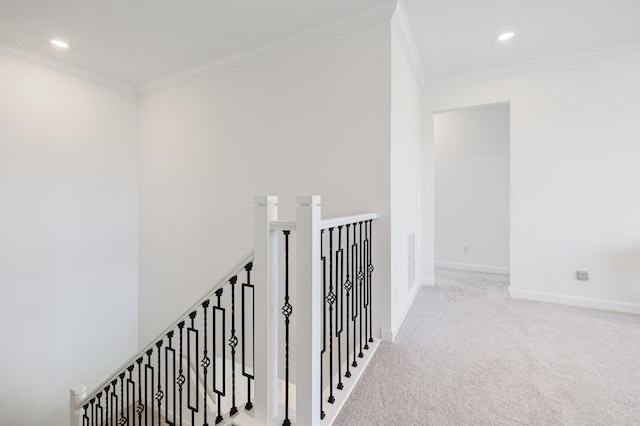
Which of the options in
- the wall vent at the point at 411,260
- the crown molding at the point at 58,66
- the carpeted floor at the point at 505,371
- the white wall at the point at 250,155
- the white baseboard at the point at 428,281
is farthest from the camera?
the white baseboard at the point at 428,281

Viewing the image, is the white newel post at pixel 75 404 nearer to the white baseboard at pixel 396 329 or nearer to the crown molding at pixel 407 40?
the white baseboard at pixel 396 329

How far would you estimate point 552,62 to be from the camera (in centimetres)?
325

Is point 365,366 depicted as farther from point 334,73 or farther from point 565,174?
point 565,174

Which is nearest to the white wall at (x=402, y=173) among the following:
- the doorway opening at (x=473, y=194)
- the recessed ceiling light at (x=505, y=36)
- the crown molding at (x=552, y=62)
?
the crown molding at (x=552, y=62)

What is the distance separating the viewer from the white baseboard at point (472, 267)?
4.76m

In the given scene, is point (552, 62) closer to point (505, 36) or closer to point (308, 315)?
point (505, 36)

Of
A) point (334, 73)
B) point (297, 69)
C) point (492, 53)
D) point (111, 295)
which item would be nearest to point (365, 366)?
point (334, 73)

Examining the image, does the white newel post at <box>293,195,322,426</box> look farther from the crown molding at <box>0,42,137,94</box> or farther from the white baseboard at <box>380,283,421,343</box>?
the crown molding at <box>0,42,137,94</box>

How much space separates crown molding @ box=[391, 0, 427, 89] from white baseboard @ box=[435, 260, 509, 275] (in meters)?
3.15

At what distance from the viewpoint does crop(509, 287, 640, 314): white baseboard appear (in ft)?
9.84

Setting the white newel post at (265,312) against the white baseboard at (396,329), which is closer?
the white newel post at (265,312)

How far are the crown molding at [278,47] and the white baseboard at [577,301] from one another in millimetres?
3331

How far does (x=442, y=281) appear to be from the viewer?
430 centimetres

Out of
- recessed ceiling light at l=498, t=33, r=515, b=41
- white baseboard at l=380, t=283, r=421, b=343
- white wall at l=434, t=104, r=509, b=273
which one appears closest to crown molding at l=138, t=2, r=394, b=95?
recessed ceiling light at l=498, t=33, r=515, b=41
